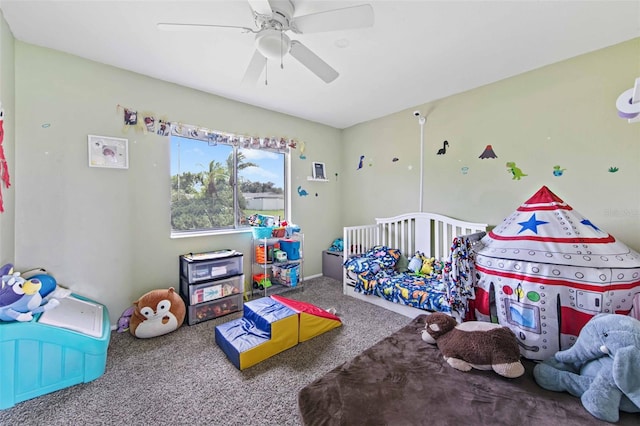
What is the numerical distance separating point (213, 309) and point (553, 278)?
2.89 m

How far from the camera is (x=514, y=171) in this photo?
2.63 meters

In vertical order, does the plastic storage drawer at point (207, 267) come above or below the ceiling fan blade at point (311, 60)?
below

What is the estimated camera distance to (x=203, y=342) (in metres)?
2.22

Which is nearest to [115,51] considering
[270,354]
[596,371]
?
[270,354]

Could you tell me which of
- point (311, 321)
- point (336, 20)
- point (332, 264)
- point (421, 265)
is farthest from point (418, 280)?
point (336, 20)

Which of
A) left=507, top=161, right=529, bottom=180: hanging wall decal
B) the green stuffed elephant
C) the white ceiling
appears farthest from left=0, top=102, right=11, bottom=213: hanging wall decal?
left=507, top=161, right=529, bottom=180: hanging wall decal

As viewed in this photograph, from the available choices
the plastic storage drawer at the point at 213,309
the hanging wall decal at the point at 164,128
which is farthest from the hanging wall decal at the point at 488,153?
the hanging wall decal at the point at 164,128

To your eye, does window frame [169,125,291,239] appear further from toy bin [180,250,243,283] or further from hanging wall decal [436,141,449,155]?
hanging wall decal [436,141,449,155]

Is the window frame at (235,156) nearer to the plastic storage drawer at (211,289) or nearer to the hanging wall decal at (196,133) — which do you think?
the hanging wall decal at (196,133)

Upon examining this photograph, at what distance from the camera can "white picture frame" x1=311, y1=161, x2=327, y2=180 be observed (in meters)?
3.98

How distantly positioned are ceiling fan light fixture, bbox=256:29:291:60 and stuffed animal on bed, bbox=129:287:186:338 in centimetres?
227

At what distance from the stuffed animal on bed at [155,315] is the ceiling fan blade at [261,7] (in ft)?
7.96

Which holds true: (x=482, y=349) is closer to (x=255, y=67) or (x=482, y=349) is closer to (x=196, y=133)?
(x=255, y=67)

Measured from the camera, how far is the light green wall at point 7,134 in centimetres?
176
